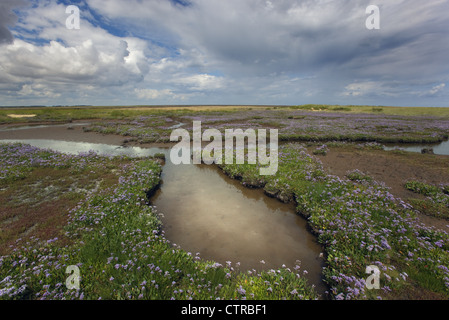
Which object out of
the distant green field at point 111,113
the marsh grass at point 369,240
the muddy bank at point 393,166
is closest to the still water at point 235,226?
the marsh grass at point 369,240

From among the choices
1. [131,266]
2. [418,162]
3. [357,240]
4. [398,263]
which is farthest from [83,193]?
[418,162]

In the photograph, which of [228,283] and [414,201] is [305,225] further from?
[414,201]

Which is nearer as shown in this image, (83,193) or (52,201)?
(52,201)

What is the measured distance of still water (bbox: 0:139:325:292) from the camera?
6.73 m

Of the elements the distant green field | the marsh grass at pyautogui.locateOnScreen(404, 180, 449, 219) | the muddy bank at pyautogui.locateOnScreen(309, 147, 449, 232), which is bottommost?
the marsh grass at pyautogui.locateOnScreen(404, 180, 449, 219)

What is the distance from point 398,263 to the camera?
18.6 ft

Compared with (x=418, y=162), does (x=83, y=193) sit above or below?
below

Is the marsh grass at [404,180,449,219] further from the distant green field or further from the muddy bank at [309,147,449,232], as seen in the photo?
the distant green field

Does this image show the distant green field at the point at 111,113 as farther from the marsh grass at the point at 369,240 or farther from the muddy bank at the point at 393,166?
the marsh grass at the point at 369,240

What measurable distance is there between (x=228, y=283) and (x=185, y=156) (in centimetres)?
1545

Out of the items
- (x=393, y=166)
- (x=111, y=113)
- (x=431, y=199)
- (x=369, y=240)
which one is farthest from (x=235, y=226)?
(x=111, y=113)

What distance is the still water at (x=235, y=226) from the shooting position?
6730mm

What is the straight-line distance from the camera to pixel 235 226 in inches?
336

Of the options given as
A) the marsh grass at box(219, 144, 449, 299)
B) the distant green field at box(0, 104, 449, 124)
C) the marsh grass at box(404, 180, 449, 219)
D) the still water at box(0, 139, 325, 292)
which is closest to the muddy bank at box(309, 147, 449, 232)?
the marsh grass at box(404, 180, 449, 219)
